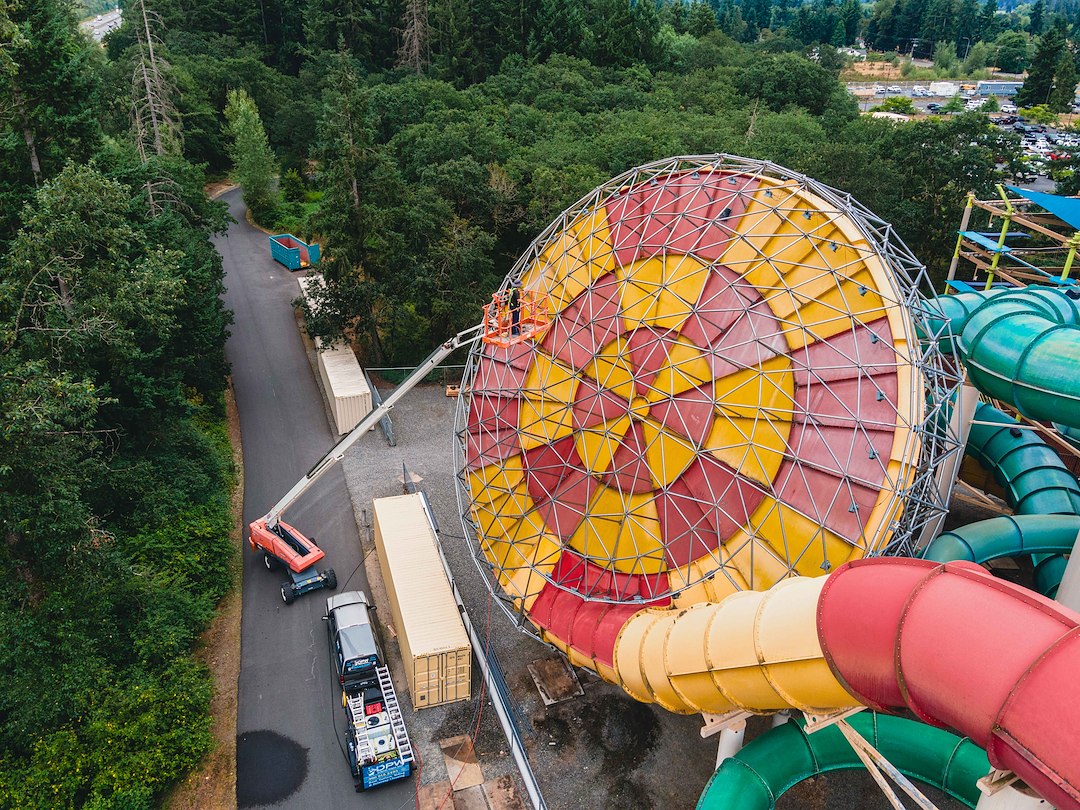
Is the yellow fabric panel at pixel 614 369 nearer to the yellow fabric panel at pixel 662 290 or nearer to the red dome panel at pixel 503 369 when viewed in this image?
the yellow fabric panel at pixel 662 290

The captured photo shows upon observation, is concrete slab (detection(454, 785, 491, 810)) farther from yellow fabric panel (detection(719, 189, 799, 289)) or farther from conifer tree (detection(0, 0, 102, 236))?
conifer tree (detection(0, 0, 102, 236))

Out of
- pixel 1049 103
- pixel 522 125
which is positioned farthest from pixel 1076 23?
pixel 522 125

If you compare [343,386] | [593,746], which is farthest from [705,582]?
[343,386]

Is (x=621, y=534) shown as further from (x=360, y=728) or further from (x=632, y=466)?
(x=360, y=728)

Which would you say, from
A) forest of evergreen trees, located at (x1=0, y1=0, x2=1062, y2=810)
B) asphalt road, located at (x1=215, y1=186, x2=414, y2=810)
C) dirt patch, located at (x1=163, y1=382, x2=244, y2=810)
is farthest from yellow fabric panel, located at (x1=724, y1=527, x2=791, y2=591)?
forest of evergreen trees, located at (x1=0, y1=0, x2=1062, y2=810)

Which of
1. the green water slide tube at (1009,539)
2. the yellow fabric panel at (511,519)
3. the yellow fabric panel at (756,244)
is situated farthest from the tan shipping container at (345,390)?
the green water slide tube at (1009,539)

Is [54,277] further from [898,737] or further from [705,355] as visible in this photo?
[898,737]
